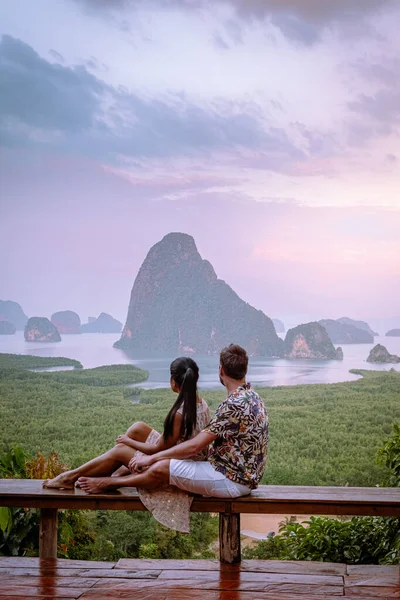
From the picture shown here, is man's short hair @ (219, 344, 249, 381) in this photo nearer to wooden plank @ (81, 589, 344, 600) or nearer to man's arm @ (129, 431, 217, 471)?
man's arm @ (129, 431, 217, 471)

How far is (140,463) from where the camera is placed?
2930mm

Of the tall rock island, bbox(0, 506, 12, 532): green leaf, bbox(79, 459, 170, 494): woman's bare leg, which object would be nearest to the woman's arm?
bbox(79, 459, 170, 494): woman's bare leg

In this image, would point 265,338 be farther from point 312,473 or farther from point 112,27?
point 112,27

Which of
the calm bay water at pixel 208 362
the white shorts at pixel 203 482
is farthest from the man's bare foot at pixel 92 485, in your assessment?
the calm bay water at pixel 208 362

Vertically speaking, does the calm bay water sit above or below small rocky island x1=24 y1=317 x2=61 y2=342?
below

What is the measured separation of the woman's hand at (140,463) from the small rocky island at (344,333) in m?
8.82

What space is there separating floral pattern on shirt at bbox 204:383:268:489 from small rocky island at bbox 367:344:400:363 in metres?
8.38

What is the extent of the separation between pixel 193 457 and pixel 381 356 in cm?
849

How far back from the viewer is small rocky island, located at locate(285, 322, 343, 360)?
11.8 m

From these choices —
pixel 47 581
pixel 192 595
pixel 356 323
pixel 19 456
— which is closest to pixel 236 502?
pixel 192 595

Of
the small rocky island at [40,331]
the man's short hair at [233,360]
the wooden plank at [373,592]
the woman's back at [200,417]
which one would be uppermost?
the small rocky island at [40,331]

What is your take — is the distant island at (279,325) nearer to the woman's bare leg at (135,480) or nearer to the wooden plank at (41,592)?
the woman's bare leg at (135,480)

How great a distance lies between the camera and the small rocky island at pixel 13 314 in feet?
36.5

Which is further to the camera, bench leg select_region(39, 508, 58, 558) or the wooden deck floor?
bench leg select_region(39, 508, 58, 558)
